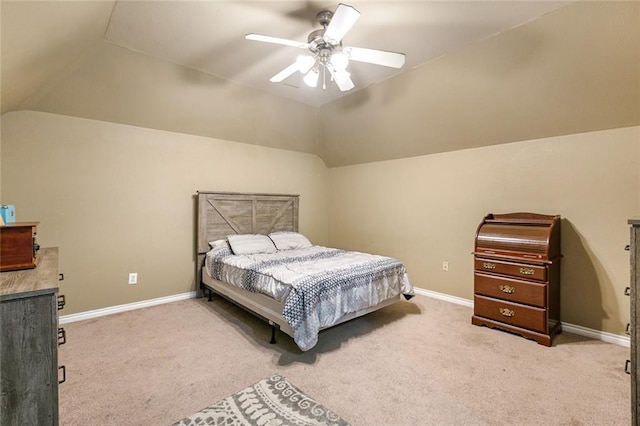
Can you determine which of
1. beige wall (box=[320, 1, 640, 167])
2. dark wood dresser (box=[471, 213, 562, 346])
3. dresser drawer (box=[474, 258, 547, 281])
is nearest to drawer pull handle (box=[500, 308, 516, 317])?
dark wood dresser (box=[471, 213, 562, 346])

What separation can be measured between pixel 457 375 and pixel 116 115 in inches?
169

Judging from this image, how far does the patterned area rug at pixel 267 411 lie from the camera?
1.71 m

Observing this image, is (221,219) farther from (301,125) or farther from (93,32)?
(93,32)

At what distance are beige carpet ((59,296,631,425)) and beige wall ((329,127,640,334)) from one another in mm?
603

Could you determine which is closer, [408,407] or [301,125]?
[408,407]

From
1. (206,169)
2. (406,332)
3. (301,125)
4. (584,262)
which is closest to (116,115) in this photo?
(206,169)

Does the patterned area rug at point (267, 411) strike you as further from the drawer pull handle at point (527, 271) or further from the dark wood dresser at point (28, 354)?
the drawer pull handle at point (527, 271)

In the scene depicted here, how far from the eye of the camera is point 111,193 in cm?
338

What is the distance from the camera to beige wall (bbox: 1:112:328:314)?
9.68ft

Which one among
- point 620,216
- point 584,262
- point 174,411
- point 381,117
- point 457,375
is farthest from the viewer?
point 381,117

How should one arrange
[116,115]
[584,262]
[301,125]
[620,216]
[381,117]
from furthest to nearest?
[301,125] < [381,117] < [116,115] < [584,262] < [620,216]

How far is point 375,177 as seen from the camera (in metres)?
4.80

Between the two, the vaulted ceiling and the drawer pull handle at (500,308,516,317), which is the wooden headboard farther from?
the drawer pull handle at (500,308,516,317)

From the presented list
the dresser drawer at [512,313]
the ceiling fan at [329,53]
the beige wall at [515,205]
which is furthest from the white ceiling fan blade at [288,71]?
the dresser drawer at [512,313]
